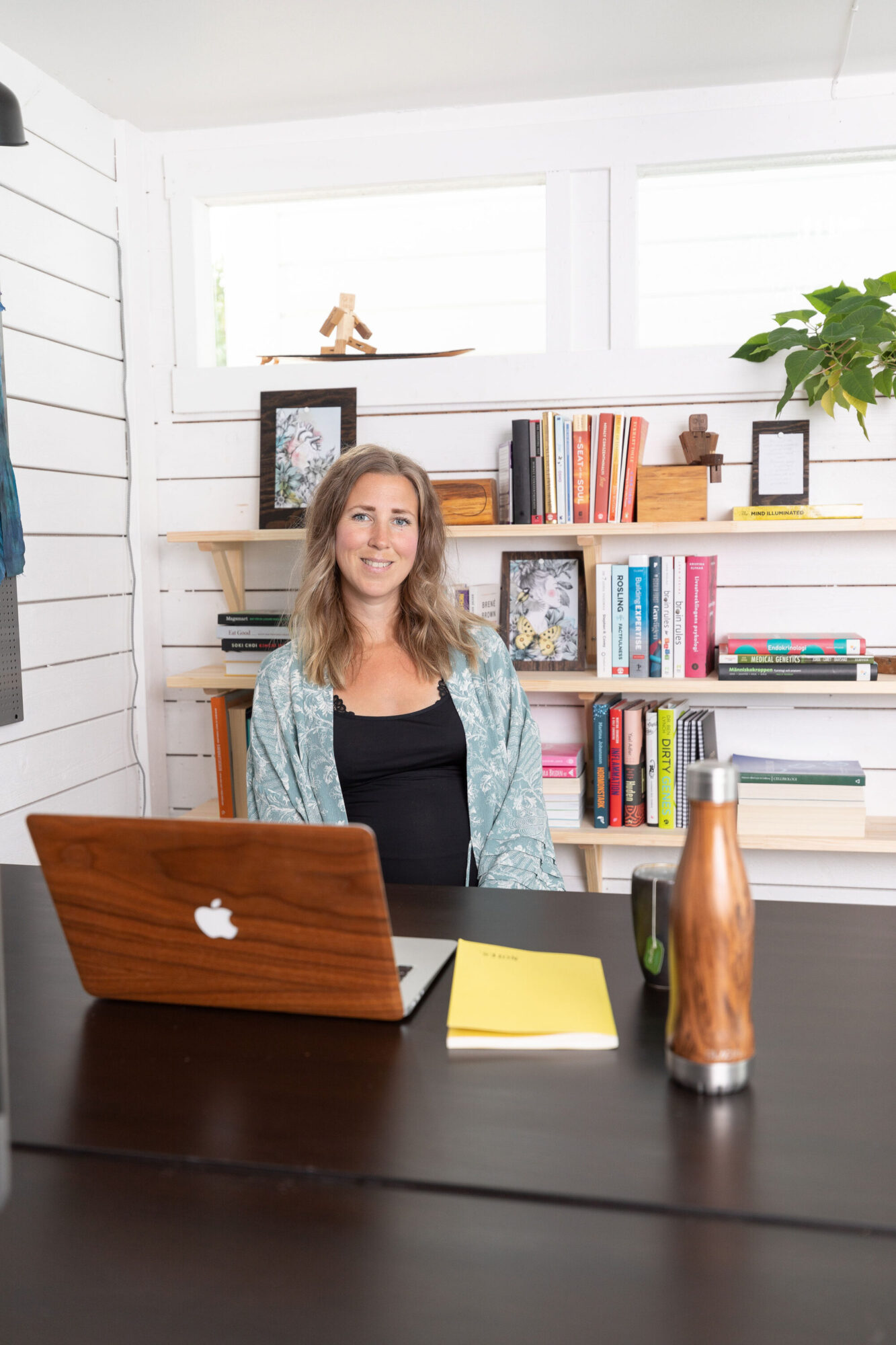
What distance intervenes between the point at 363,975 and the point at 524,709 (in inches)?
46.1

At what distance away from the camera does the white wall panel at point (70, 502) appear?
2434 mm

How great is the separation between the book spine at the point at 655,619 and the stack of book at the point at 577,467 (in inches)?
5.2

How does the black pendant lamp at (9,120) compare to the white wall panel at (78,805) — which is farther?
the white wall panel at (78,805)

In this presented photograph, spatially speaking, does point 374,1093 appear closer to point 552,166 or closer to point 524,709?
point 524,709

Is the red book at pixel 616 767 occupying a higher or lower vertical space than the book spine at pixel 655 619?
lower

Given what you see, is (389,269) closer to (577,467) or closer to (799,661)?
(577,467)

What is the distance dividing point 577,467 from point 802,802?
3.06ft

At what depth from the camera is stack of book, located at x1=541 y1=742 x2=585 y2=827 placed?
8.41 ft

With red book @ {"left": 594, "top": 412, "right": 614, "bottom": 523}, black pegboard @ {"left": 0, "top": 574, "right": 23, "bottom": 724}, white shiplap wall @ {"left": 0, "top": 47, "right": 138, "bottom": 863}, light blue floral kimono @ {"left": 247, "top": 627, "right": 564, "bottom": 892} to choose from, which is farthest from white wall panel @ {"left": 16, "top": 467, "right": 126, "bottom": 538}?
red book @ {"left": 594, "top": 412, "right": 614, "bottom": 523}

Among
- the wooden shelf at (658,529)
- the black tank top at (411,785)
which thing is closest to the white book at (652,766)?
the wooden shelf at (658,529)

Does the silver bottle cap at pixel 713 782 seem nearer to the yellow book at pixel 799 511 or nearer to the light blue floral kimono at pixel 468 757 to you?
the light blue floral kimono at pixel 468 757

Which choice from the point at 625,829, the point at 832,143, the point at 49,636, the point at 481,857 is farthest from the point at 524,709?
the point at 832,143

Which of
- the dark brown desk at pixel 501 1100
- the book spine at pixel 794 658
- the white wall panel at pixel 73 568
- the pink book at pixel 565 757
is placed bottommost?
the pink book at pixel 565 757

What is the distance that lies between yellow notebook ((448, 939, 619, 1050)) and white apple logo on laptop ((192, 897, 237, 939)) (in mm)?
207
